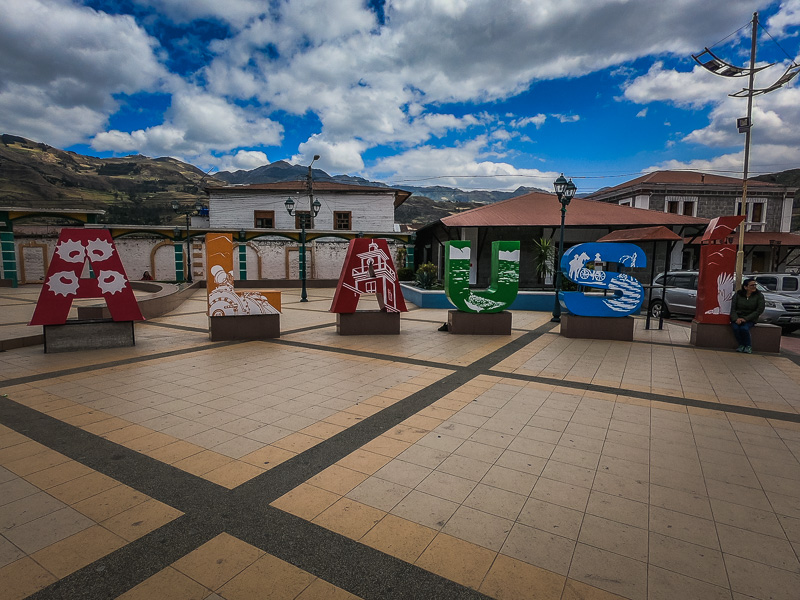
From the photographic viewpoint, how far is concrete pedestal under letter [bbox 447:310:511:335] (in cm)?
1124

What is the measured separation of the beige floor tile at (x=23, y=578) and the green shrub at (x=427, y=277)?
17111 millimetres

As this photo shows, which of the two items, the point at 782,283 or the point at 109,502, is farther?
the point at 782,283

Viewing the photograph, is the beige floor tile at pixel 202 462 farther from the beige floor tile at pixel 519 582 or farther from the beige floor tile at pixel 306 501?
the beige floor tile at pixel 519 582

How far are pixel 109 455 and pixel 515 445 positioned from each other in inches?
171

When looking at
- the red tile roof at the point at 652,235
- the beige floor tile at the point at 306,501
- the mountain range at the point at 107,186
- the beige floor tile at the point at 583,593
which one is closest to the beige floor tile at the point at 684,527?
the beige floor tile at the point at 583,593

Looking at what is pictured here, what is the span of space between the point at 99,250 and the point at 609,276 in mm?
11663

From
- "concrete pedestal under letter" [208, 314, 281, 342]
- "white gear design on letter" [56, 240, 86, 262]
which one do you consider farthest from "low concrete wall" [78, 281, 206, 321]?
"concrete pedestal under letter" [208, 314, 281, 342]

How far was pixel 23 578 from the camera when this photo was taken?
271 cm

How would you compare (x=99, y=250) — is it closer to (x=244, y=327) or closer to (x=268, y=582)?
(x=244, y=327)

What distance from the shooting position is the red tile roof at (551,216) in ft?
69.3

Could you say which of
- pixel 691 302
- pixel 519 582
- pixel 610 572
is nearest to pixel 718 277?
pixel 691 302

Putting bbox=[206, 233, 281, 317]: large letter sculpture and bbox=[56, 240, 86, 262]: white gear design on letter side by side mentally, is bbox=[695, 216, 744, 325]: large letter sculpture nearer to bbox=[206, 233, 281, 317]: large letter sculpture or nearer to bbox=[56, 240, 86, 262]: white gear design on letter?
bbox=[206, 233, 281, 317]: large letter sculpture

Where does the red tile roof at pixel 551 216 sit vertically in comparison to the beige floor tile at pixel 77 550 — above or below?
above

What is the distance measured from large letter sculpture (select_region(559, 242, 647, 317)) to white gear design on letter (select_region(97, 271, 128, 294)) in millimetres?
10174
